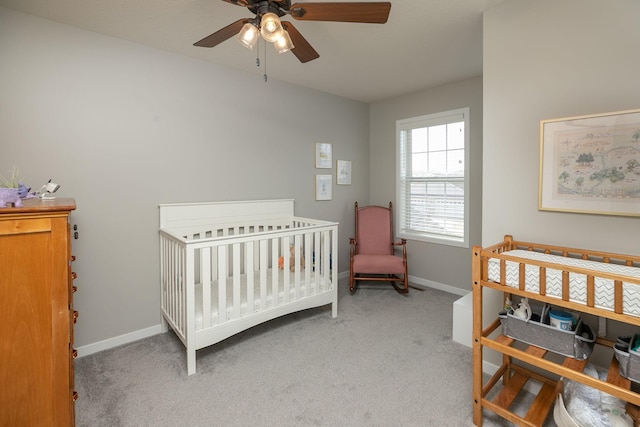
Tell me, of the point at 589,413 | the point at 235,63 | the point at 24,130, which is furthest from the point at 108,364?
the point at 589,413

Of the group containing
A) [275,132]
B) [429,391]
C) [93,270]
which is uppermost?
[275,132]

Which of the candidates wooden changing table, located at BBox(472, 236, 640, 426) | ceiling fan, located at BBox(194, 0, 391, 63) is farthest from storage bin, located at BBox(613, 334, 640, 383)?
ceiling fan, located at BBox(194, 0, 391, 63)

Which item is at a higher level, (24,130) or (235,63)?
(235,63)

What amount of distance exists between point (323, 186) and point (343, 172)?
385 millimetres

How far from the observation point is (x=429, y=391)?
6.11 feet

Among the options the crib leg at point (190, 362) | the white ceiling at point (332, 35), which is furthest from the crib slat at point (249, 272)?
the white ceiling at point (332, 35)

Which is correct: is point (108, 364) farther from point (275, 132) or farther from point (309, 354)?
point (275, 132)

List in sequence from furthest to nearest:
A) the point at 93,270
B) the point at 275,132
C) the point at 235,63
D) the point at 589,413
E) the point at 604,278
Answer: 1. the point at 275,132
2. the point at 235,63
3. the point at 93,270
4. the point at 589,413
5. the point at 604,278

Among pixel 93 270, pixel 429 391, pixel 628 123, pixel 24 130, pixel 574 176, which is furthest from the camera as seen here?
pixel 93 270

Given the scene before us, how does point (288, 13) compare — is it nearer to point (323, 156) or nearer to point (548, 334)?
point (548, 334)

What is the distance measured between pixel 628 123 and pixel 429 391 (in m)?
1.76

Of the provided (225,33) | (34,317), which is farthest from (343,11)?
(34,317)

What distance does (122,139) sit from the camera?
2385 mm

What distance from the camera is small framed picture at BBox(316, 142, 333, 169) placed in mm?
3717
